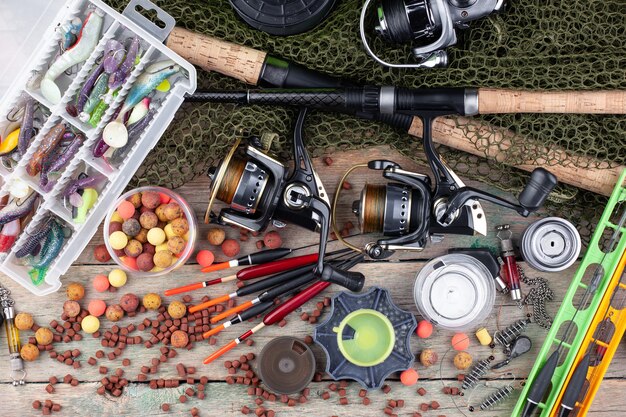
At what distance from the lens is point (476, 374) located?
2.65m

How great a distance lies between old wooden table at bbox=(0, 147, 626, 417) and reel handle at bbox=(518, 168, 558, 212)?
249 mm

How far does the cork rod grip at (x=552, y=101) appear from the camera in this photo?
2.47 meters

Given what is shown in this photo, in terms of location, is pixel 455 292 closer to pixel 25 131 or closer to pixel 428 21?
pixel 428 21

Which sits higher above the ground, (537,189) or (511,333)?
(537,189)

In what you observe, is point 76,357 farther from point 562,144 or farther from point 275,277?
point 562,144

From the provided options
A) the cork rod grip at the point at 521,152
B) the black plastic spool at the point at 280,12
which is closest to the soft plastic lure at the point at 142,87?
the black plastic spool at the point at 280,12

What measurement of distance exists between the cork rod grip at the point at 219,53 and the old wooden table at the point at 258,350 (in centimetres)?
37

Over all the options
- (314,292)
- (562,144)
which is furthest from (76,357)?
(562,144)

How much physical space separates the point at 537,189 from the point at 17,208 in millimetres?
1484

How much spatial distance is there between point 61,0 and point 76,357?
109cm

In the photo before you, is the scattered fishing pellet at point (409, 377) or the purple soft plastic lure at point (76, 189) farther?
the scattered fishing pellet at point (409, 377)

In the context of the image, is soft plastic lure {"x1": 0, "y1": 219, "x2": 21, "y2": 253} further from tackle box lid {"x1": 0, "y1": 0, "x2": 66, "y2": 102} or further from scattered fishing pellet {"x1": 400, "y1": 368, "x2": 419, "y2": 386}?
scattered fishing pellet {"x1": 400, "y1": 368, "x2": 419, "y2": 386}

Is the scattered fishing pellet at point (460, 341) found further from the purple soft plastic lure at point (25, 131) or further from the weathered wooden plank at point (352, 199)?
the purple soft plastic lure at point (25, 131)

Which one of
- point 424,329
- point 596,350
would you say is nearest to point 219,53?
point 424,329
